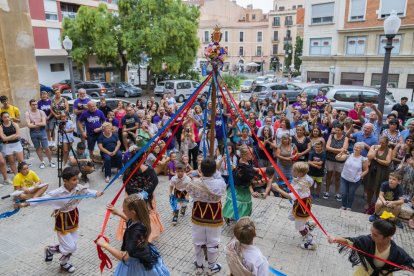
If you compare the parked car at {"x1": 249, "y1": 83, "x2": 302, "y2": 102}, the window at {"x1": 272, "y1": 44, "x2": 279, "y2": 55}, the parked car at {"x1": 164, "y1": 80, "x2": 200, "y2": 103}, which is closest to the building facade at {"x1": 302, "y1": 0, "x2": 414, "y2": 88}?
the parked car at {"x1": 249, "y1": 83, "x2": 302, "y2": 102}

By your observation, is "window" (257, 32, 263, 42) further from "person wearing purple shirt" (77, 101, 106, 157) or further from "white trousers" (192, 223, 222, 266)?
"white trousers" (192, 223, 222, 266)

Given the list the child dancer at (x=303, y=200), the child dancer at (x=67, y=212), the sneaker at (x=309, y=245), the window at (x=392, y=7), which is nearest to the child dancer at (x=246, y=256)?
the child dancer at (x=303, y=200)

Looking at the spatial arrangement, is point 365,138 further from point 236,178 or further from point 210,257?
point 210,257

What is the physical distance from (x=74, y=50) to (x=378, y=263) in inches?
1067

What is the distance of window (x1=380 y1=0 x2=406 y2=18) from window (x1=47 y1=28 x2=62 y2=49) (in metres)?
28.6

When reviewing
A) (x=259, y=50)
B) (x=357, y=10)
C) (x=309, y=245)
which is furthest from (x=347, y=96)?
(x=259, y=50)

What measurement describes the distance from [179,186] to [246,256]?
2798 mm

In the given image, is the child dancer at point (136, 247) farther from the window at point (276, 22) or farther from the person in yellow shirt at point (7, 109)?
the window at point (276, 22)

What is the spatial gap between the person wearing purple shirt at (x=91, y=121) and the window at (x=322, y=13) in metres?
27.5

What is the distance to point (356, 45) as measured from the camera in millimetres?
28656

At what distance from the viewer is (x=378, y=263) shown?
3.18m

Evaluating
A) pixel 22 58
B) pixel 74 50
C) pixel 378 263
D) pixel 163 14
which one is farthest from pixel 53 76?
pixel 378 263

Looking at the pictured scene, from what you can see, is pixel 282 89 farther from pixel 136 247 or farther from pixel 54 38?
pixel 54 38

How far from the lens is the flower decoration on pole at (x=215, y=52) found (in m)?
4.47
